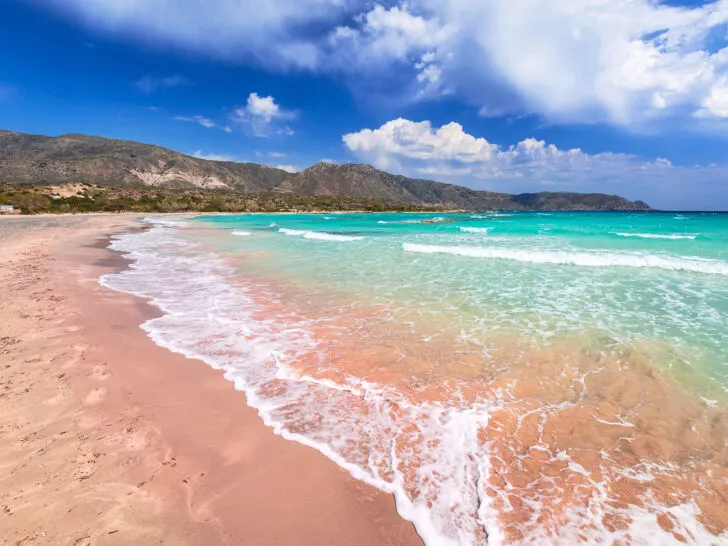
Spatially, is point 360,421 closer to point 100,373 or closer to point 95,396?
point 95,396

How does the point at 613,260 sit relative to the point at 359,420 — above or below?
above

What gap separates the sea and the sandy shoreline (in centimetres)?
37

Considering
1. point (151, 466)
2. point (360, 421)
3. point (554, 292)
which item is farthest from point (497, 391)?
point (554, 292)

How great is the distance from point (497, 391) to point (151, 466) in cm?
450

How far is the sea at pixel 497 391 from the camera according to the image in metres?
3.22

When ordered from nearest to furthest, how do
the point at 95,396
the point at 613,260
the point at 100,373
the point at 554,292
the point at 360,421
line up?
the point at 360,421 → the point at 95,396 → the point at 100,373 → the point at 554,292 → the point at 613,260

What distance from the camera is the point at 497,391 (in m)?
5.25

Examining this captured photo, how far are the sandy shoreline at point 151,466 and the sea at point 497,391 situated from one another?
1.22 feet

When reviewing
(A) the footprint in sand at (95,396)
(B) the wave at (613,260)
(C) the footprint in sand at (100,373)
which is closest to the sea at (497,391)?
(C) the footprint in sand at (100,373)

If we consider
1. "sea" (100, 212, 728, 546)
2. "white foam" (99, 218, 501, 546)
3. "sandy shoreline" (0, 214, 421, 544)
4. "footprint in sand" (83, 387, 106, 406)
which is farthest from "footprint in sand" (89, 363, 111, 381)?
"sea" (100, 212, 728, 546)

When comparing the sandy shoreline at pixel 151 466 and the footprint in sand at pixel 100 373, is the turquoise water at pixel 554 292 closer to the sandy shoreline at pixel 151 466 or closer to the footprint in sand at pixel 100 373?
the sandy shoreline at pixel 151 466

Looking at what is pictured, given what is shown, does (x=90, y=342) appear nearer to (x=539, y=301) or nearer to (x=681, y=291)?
(x=539, y=301)

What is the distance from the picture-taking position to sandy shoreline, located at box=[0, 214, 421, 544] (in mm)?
2869

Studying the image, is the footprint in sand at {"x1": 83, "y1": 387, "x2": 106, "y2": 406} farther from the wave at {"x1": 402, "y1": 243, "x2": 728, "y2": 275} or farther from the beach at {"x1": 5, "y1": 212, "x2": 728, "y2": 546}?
the wave at {"x1": 402, "y1": 243, "x2": 728, "y2": 275}
